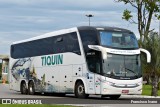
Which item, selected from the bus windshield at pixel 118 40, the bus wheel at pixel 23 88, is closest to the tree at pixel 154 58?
the bus windshield at pixel 118 40

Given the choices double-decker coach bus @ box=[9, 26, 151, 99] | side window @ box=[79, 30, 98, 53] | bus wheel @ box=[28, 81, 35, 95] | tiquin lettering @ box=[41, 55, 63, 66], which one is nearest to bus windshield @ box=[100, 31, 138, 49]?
double-decker coach bus @ box=[9, 26, 151, 99]

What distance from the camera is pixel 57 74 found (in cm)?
3166

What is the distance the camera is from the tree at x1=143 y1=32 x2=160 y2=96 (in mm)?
33094

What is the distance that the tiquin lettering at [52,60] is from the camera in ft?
102

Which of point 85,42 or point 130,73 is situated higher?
point 85,42

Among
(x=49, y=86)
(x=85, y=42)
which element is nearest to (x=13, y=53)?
(x=49, y=86)

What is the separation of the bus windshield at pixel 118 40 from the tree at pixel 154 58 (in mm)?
4754

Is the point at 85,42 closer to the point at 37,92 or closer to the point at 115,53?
the point at 115,53

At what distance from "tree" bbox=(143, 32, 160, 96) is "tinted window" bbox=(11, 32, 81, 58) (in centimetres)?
589

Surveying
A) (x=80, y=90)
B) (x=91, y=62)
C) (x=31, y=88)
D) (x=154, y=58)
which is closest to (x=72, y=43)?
(x=91, y=62)

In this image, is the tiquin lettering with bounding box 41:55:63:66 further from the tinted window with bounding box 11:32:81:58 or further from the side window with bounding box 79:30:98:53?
the side window with bounding box 79:30:98:53

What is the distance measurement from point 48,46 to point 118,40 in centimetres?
616

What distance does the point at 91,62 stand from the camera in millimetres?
27594

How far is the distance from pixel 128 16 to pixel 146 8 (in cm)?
170
